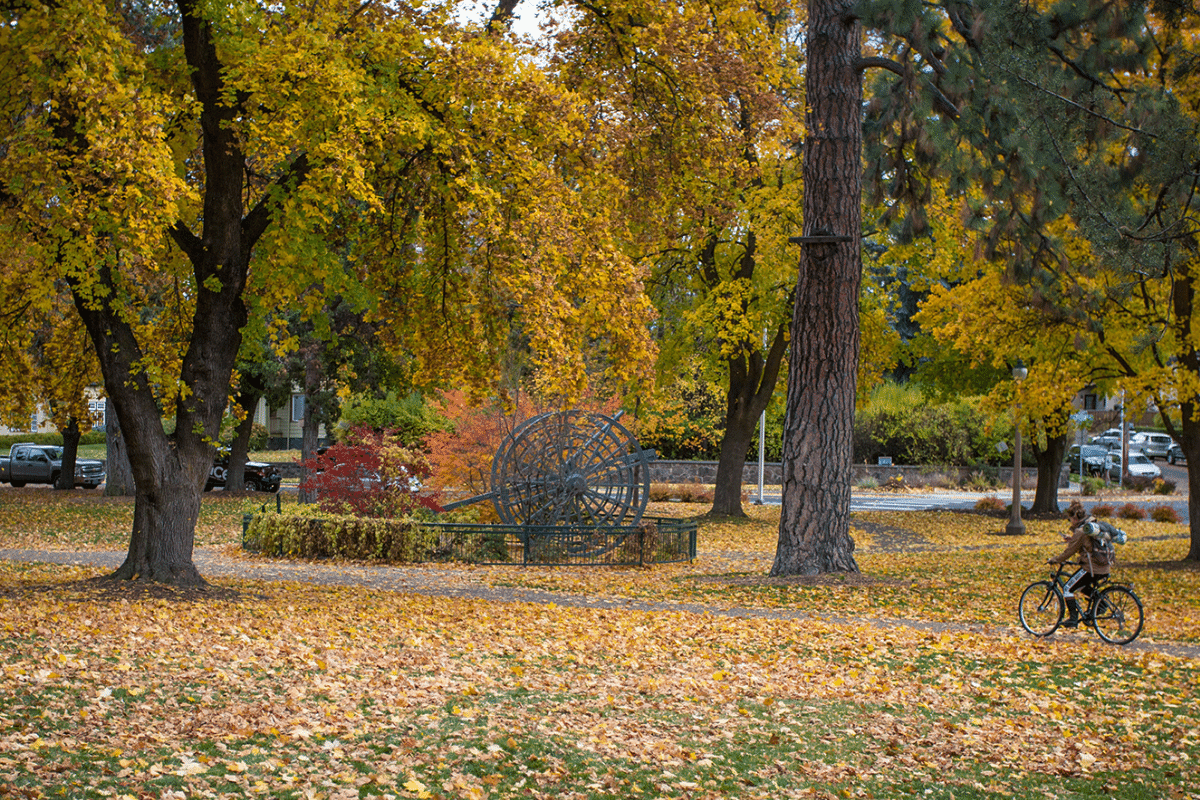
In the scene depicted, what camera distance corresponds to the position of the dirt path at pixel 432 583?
11578mm

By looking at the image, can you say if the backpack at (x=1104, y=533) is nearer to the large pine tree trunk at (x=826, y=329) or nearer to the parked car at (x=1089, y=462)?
the large pine tree trunk at (x=826, y=329)

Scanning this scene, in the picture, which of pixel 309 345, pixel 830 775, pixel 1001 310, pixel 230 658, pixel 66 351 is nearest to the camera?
pixel 830 775

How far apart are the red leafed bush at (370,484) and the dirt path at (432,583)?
2.17 meters

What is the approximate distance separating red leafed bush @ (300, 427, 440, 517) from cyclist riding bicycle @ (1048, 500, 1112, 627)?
39.2 feet

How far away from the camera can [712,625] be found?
11266 millimetres

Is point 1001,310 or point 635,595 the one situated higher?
point 1001,310

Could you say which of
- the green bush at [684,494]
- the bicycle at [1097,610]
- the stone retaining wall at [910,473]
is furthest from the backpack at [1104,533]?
the stone retaining wall at [910,473]

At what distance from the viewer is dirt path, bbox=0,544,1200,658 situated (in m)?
11.6

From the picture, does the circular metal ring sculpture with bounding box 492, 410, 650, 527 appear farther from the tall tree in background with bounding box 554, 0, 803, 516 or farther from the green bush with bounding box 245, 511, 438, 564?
the tall tree in background with bounding box 554, 0, 803, 516

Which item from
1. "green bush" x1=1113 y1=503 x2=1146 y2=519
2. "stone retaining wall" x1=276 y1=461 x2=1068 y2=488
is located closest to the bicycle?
"green bush" x1=1113 y1=503 x2=1146 y2=519

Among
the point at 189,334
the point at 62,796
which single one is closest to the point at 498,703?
the point at 62,796

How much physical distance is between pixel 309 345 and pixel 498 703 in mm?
23124

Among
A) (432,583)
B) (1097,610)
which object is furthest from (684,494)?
(1097,610)

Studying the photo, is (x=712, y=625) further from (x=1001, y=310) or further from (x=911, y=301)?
(x=911, y=301)
